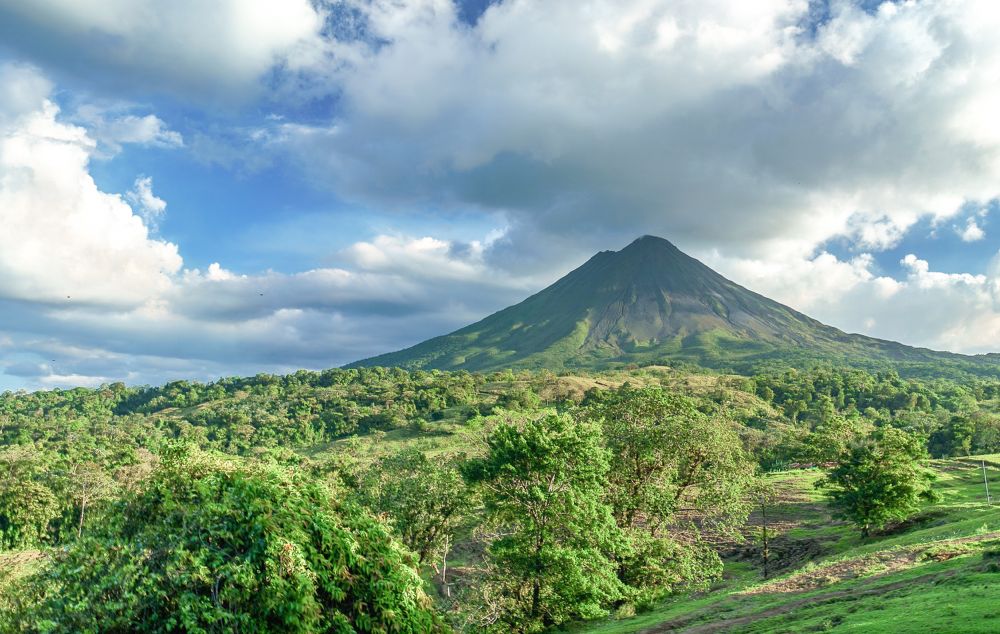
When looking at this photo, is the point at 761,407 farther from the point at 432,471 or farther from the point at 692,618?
the point at 692,618

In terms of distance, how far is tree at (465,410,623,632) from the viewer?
2628 centimetres

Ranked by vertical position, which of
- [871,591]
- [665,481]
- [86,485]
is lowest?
[86,485]

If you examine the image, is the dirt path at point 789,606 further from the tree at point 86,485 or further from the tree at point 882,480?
the tree at point 86,485

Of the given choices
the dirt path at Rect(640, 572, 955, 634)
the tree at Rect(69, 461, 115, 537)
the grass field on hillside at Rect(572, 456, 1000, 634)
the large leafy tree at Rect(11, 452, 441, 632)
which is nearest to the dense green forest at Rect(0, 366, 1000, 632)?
the large leafy tree at Rect(11, 452, 441, 632)

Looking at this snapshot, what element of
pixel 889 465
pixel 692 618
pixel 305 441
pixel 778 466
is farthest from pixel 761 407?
pixel 692 618

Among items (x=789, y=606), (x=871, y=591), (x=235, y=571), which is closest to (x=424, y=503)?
(x=789, y=606)

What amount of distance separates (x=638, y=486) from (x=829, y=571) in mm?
10619

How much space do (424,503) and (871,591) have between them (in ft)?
85.9

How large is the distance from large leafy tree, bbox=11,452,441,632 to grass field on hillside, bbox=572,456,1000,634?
11149 millimetres

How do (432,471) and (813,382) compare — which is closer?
(432,471)

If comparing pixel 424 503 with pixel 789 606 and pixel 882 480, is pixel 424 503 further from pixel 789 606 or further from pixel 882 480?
pixel 882 480

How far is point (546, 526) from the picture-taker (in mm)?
26938

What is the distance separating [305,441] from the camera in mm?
154000

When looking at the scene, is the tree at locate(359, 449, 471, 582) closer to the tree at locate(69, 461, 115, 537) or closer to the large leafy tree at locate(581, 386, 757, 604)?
the large leafy tree at locate(581, 386, 757, 604)
